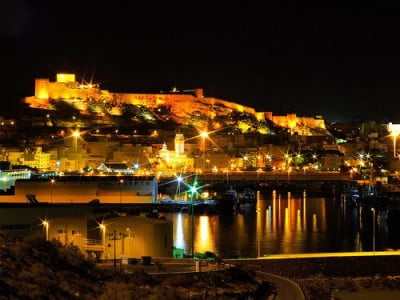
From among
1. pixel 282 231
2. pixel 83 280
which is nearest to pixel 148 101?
pixel 282 231

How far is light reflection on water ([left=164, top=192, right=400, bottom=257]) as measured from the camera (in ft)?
69.2

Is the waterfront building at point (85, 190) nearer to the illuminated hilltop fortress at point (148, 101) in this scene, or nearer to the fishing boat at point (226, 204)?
the fishing boat at point (226, 204)

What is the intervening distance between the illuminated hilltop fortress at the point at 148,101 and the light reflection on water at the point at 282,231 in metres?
35.9

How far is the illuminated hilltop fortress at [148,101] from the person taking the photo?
68188mm

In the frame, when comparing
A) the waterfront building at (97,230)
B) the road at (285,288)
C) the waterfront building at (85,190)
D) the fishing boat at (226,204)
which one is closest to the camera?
the road at (285,288)

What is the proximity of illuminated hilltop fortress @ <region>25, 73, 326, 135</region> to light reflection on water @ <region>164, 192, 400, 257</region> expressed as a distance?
118ft

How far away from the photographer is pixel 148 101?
75.1m

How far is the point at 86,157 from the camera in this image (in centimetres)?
5072

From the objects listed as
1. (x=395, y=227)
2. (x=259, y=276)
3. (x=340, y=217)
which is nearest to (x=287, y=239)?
(x=395, y=227)

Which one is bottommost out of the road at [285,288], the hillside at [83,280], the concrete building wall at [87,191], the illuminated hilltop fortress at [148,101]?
the road at [285,288]

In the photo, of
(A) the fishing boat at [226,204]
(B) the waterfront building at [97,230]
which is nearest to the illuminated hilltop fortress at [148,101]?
(A) the fishing boat at [226,204]

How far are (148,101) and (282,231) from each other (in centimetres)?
5114

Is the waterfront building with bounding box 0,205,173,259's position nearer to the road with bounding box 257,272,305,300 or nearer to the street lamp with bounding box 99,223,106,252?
the street lamp with bounding box 99,223,106,252

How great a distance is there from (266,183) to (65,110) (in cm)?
2292
